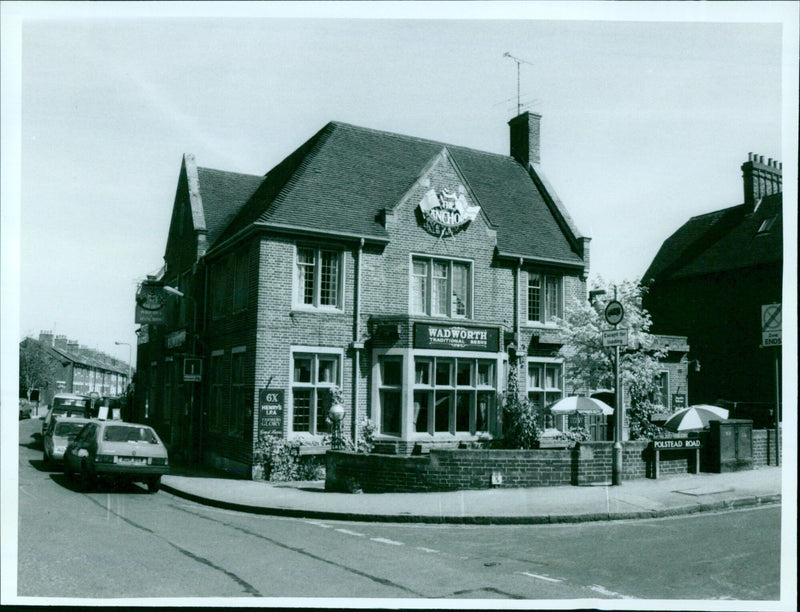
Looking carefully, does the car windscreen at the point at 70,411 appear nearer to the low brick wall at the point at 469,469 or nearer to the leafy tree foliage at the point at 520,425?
the low brick wall at the point at 469,469

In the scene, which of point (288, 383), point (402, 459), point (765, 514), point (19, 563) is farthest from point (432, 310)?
Answer: point (19, 563)

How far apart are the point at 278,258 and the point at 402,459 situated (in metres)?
6.29

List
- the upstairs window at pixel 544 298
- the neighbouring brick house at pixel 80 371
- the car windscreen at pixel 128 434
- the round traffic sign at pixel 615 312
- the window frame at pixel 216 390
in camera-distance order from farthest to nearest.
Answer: the upstairs window at pixel 544 298
the window frame at pixel 216 390
the neighbouring brick house at pixel 80 371
the car windscreen at pixel 128 434
the round traffic sign at pixel 615 312

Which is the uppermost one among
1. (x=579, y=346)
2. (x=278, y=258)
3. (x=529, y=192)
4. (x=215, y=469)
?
(x=529, y=192)

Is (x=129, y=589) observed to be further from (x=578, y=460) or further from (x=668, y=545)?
(x=578, y=460)

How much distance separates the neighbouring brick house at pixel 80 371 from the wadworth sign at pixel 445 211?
9.29 m

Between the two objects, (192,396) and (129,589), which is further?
(192,396)

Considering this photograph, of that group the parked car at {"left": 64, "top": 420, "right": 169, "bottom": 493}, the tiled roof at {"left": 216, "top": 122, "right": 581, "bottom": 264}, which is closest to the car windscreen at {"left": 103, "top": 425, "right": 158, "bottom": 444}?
the parked car at {"left": 64, "top": 420, "right": 169, "bottom": 493}

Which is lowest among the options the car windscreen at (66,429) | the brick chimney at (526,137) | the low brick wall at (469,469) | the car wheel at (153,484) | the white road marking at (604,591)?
the car wheel at (153,484)

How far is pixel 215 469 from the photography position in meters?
20.2

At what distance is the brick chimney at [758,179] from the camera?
42.1 ft

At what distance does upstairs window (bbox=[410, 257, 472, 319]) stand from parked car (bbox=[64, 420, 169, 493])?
7.56 m

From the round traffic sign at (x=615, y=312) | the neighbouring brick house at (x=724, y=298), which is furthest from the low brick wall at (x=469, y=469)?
the neighbouring brick house at (x=724, y=298)

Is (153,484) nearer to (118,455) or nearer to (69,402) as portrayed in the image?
(118,455)
